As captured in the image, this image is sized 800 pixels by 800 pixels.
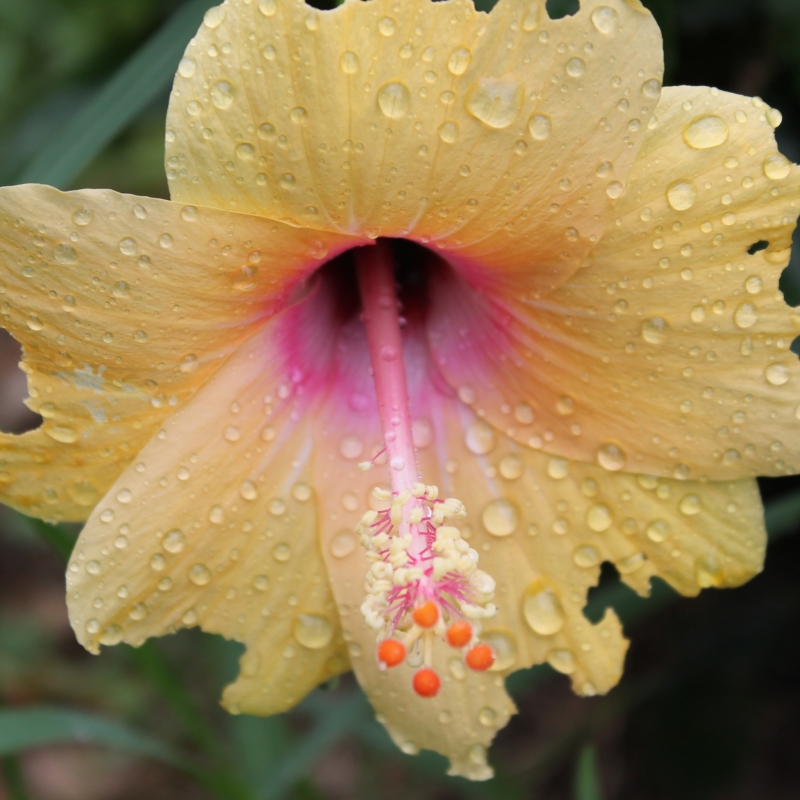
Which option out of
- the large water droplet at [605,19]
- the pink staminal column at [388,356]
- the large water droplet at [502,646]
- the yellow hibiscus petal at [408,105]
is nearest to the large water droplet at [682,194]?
the yellow hibiscus petal at [408,105]

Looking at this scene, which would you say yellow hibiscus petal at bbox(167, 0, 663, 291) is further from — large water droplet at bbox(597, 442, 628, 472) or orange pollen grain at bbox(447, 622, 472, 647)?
orange pollen grain at bbox(447, 622, 472, 647)

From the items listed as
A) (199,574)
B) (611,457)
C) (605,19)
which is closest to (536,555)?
(611,457)

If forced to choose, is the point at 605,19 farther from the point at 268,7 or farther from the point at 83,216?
the point at 83,216

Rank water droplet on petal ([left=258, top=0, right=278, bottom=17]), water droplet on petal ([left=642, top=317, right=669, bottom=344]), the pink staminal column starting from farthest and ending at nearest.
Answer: the pink staminal column, water droplet on petal ([left=642, top=317, right=669, bottom=344]), water droplet on petal ([left=258, top=0, right=278, bottom=17])

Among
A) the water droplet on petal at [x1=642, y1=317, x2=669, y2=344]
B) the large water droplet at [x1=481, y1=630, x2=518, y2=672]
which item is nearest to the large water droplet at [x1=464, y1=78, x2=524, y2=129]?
the water droplet on petal at [x1=642, y1=317, x2=669, y2=344]

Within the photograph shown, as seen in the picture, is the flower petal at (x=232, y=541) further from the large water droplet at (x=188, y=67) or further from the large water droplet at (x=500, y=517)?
the large water droplet at (x=188, y=67)

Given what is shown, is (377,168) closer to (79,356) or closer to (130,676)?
(79,356)

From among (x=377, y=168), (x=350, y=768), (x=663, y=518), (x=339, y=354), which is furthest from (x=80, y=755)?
(x=377, y=168)
